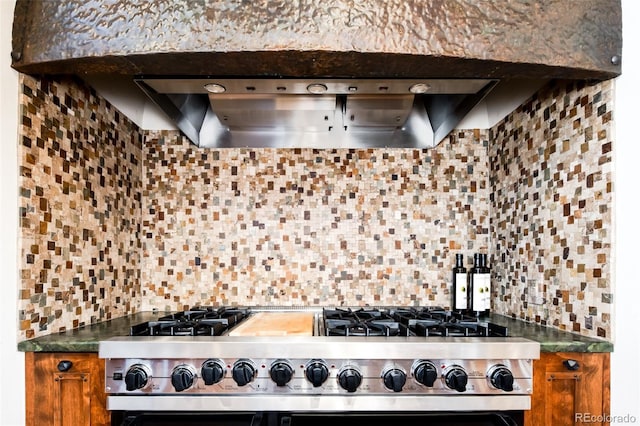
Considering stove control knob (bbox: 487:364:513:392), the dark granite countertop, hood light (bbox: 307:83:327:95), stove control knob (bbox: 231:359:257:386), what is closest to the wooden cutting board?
stove control knob (bbox: 231:359:257:386)

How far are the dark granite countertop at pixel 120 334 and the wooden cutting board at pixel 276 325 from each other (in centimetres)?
36

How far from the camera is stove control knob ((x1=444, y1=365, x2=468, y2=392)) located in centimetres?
96

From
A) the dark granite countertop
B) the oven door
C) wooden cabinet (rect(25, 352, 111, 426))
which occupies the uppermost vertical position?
the dark granite countertop

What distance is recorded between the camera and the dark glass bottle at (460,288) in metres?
1.54

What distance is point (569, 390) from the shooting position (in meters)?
1.03

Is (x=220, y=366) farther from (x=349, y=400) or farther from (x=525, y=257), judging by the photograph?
(x=525, y=257)

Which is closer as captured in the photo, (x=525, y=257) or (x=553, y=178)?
(x=553, y=178)

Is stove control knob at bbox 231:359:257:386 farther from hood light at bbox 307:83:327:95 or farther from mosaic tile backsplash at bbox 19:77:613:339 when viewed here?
hood light at bbox 307:83:327:95

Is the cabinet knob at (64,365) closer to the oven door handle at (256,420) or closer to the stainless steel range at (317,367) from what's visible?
the stainless steel range at (317,367)

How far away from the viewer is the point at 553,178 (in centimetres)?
124

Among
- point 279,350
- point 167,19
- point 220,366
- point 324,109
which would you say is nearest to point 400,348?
point 279,350

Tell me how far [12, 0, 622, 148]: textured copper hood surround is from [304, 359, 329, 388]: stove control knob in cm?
79

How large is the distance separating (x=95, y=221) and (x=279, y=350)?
2.79 ft

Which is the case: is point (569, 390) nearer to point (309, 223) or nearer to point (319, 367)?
point (319, 367)
